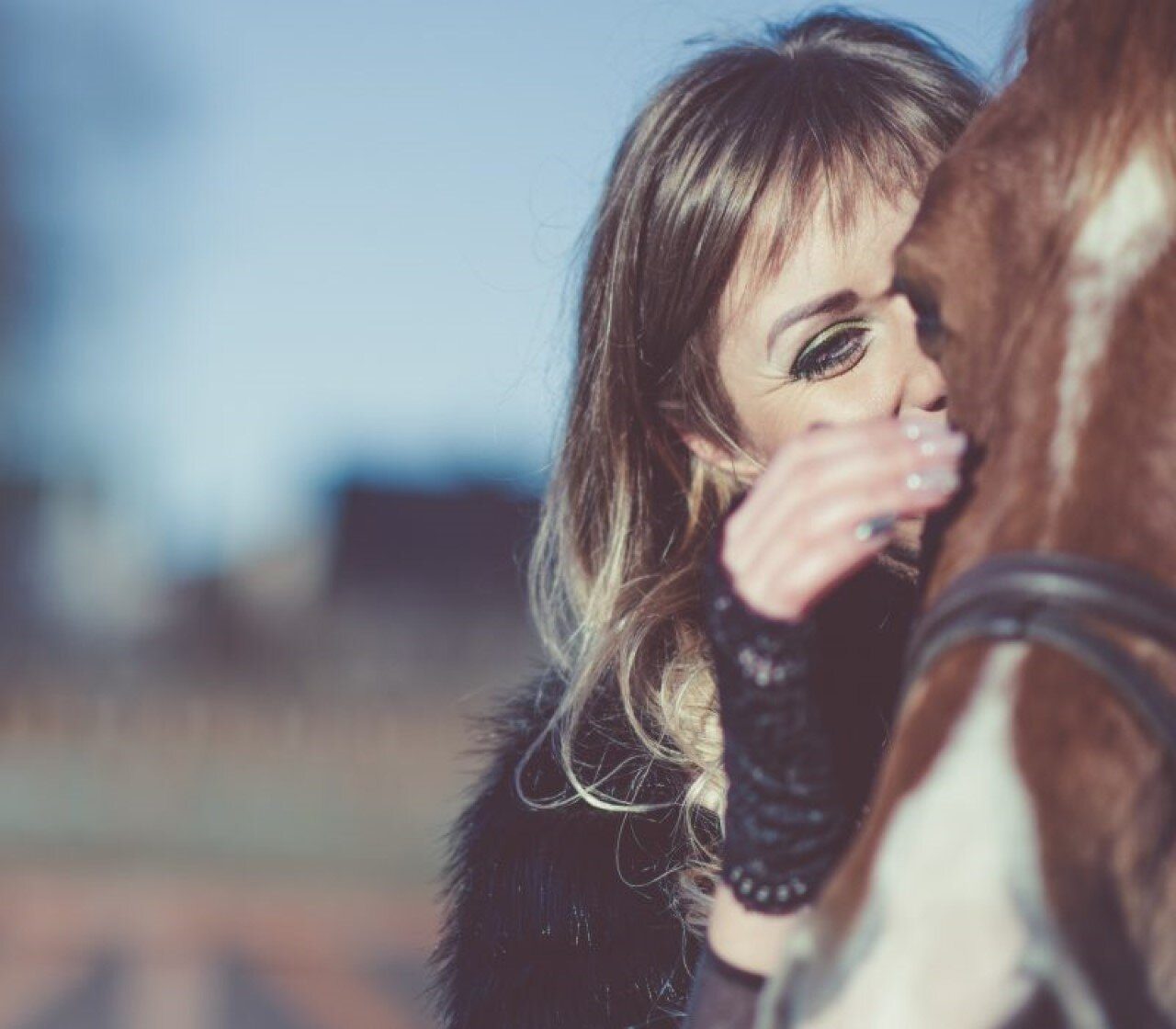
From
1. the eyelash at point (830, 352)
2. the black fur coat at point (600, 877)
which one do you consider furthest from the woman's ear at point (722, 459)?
the black fur coat at point (600, 877)

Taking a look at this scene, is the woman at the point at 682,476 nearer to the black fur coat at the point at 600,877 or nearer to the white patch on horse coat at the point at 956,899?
the black fur coat at the point at 600,877

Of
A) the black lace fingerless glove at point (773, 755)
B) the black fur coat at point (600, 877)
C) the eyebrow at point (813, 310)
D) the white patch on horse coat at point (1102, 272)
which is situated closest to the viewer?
the white patch on horse coat at point (1102, 272)

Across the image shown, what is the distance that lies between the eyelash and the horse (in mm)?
790

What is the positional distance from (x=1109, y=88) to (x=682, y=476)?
1.25 m

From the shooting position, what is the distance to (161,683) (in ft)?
59.4

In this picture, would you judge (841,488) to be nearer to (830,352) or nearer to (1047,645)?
(1047,645)

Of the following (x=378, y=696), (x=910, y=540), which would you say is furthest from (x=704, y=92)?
(x=378, y=696)

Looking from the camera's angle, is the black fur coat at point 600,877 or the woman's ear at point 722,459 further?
the woman's ear at point 722,459

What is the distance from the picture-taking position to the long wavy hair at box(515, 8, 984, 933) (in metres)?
2.20

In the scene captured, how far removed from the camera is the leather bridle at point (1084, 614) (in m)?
1.02

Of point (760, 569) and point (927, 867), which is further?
point (760, 569)

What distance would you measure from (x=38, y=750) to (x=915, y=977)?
15025 millimetres

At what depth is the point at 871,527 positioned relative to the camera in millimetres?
1301

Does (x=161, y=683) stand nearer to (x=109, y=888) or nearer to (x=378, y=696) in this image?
(x=378, y=696)
